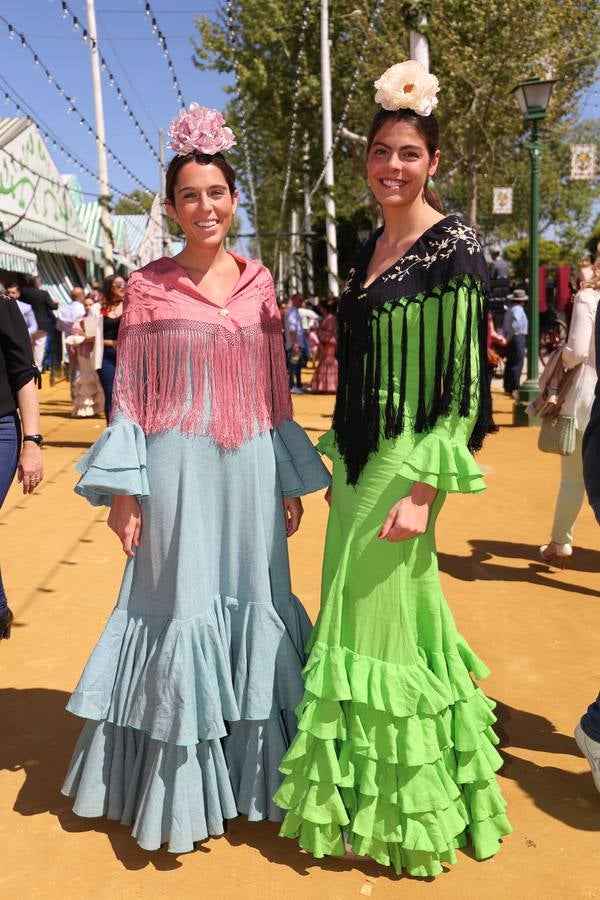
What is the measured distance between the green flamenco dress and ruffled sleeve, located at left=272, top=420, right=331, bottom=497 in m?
0.22

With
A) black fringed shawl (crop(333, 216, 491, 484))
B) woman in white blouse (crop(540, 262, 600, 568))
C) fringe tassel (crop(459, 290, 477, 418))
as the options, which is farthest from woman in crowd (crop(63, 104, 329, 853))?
woman in white blouse (crop(540, 262, 600, 568))

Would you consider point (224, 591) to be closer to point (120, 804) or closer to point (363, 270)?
point (120, 804)

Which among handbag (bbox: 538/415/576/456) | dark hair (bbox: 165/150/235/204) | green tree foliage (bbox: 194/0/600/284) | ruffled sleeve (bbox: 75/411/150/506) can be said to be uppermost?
green tree foliage (bbox: 194/0/600/284)

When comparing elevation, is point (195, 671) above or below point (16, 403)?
below

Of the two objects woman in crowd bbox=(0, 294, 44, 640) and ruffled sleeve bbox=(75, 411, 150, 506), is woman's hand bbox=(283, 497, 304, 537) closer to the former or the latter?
ruffled sleeve bbox=(75, 411, 150, 506)

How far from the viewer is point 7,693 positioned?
3.84 meters

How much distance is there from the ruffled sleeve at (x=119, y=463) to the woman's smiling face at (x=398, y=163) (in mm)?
1040

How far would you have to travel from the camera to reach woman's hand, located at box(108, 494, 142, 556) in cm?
270

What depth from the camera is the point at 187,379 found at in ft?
8.90

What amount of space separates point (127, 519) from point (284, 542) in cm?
52

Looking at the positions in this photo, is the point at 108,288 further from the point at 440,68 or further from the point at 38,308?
the point at 440,68

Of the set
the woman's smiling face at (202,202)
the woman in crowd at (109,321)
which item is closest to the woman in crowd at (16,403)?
the woman's smiling face at (202,202)

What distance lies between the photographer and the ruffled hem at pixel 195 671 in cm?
263

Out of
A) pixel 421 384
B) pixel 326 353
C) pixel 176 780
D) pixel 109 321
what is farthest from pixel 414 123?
pixel 326 353
